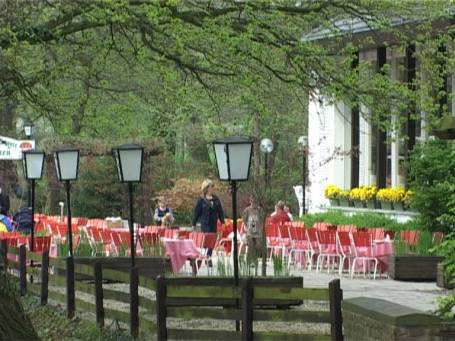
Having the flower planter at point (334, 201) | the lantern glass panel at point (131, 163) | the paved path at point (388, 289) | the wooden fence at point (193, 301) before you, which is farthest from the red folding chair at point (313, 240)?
the flower planter at point (334, 201)

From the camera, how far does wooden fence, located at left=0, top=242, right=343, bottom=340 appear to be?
14.1 metres

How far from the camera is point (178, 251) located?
25.2 meters

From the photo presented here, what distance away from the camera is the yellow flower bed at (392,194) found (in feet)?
115

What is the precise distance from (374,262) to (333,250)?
Result: 95 cm

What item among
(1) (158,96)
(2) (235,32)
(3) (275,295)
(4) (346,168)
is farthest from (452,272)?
(4) (346,168)

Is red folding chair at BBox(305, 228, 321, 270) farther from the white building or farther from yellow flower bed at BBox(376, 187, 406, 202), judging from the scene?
the white building

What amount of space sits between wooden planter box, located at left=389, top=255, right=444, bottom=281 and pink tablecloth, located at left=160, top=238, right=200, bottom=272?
4055 mm

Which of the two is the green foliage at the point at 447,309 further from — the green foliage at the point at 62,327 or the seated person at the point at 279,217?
the seated person at the point at 279,217

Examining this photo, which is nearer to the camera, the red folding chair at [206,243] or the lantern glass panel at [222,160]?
the lantern glass panel at [222,160]

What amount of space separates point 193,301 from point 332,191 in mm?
23454

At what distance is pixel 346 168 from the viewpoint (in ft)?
135

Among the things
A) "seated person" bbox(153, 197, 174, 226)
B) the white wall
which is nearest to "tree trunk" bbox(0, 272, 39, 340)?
"seated person" bbox(153, 197, 174, 226)

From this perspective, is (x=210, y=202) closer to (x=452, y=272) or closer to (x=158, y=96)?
(x=158, y=96)

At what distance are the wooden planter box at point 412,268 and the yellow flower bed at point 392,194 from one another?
334 inches
